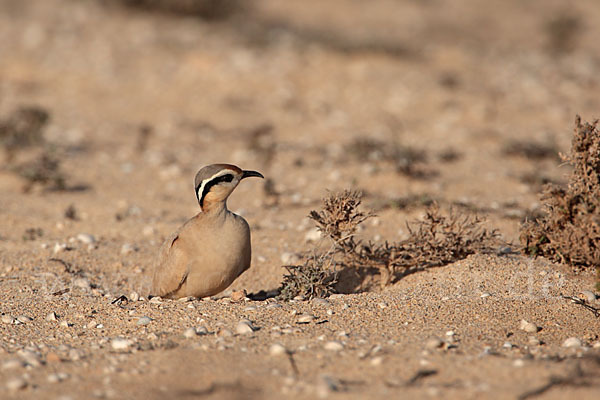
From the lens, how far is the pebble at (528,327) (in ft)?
12.3

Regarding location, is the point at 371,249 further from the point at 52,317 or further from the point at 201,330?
the point at 52,317

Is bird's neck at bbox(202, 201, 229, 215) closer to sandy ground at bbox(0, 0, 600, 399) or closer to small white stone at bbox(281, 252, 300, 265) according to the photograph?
sandy ground at bbox(0, 0, 600, 399)

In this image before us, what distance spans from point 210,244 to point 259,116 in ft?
19.9

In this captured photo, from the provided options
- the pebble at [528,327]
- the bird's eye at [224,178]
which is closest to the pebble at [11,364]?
the bird's eye at [224,178]

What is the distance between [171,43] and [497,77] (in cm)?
555

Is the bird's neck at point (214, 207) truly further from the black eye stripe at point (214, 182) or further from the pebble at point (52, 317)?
the pebble at point (52, 317)

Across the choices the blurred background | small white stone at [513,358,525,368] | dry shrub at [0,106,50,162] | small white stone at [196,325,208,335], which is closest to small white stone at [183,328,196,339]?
small white stone at [196,325,208,335]

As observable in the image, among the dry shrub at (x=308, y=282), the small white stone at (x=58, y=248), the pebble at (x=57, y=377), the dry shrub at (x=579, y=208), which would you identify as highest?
the dry shrub at (x=579, y=208)

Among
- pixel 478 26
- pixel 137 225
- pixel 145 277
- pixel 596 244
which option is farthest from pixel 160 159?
pixel 478 26

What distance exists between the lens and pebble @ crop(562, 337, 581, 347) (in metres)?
3.50

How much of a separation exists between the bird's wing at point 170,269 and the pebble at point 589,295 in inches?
96.3

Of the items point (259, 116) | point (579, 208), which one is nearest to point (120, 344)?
point (579, 208)

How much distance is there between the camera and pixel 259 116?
10.1 m

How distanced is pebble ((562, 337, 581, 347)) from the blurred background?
2.23 m
